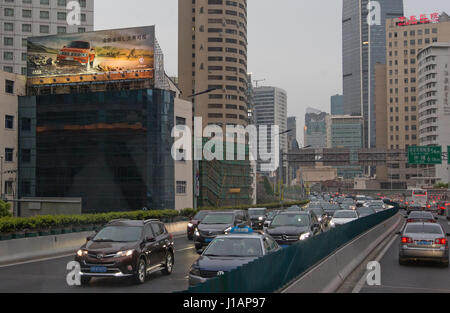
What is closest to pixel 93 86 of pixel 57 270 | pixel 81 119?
pixel 81 119

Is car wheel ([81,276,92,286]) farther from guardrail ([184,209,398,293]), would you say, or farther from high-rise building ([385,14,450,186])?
high-rise building ([385,14,450,186])

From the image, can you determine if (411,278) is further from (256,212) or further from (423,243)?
(256,212)

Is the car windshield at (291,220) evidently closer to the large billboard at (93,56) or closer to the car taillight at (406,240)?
the car taillight at (406,240)

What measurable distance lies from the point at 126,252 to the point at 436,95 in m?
151

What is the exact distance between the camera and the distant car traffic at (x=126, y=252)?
14.7 metres

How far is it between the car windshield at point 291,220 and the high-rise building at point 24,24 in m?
86.4

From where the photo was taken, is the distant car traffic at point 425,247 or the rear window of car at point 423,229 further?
the rear window of car at point 423,229

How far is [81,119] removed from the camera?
64250 mm

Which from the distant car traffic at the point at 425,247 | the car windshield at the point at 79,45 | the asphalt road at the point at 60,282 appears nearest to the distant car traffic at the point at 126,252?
the asphalt road at the point at 60,282

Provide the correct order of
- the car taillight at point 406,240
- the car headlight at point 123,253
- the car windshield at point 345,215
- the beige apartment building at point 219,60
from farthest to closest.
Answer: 1. the beige apartment building at point 219,60
2. the car windshield at point 345,215
3. the car taillight at point 406,240
4. the car headlight at point 123,253

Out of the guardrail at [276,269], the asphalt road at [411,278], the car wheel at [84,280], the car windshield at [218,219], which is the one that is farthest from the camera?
the car windshield at [218,219]

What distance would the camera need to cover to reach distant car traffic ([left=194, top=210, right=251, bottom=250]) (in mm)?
23984

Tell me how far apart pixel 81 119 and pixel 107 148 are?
473cm

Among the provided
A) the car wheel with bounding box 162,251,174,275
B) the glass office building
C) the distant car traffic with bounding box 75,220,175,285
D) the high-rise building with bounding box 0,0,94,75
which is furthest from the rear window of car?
the high-rise building with bounding box 0,0,94,75
